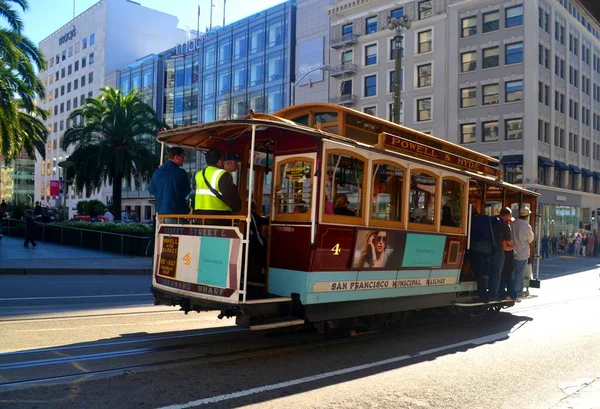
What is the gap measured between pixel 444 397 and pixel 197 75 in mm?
62375

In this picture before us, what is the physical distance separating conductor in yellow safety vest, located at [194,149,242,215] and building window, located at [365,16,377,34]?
43691 millimetres

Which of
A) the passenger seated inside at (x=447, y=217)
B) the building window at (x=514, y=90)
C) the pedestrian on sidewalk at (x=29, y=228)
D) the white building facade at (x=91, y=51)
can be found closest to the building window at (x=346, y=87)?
the building window at (x=514, y=90)

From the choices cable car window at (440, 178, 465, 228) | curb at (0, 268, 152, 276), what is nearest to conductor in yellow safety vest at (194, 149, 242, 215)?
cable car window at (440, 178, 465, 228)

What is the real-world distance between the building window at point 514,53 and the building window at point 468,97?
321cm

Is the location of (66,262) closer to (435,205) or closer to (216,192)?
(216,192)

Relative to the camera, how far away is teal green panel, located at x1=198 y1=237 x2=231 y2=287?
21.2 feet

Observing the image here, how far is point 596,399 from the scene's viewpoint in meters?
5.54

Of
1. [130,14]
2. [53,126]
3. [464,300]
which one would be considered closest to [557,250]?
[464,300]

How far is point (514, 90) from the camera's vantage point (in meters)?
40.4

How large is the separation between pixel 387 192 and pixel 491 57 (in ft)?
123

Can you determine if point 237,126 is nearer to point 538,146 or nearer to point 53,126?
point 538,146

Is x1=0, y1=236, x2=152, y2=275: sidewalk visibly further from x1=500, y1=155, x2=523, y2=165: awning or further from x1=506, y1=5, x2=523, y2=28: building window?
x1=506, y1=5, x2=523, y2=28: building window

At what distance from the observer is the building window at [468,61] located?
42188mm

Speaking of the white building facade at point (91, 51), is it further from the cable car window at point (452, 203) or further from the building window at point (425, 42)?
the cable car window at point (452, 203)
